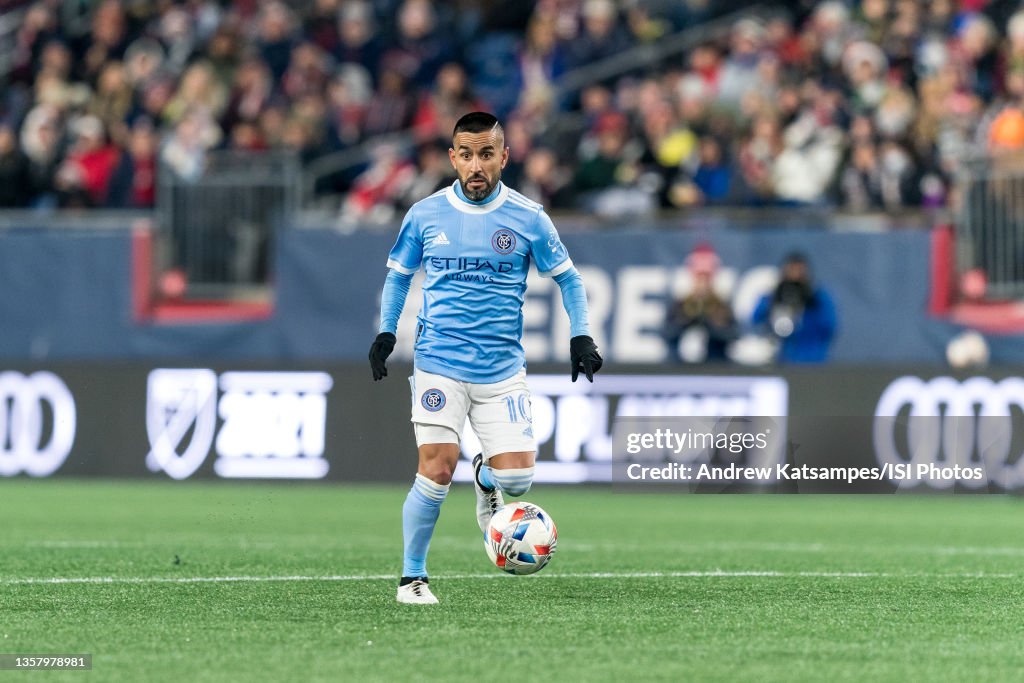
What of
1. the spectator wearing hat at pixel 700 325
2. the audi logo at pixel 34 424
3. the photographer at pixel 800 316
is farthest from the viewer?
the spectator wearing hat at pixel 700 325

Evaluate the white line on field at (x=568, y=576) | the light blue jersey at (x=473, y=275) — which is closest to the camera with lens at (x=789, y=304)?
the white line on field at (x=568, y=576)

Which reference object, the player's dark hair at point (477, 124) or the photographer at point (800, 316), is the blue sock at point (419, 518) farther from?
the photographer at point (800, 316)

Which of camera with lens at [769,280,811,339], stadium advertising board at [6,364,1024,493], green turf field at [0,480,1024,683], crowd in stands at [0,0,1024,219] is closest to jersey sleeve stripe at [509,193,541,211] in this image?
green turf field at [0,480,1024,683]

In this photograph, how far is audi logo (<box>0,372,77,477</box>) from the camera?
16.9 metres

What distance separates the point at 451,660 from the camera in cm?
663

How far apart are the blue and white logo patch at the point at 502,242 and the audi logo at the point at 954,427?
840cm

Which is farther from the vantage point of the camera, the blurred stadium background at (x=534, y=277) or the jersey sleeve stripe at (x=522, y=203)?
the blurred stadium background at (x=534, y=277)

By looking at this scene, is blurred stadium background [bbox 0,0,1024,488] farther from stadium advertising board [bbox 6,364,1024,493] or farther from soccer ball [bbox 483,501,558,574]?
soccer ball [bbox 483,501,558,574]

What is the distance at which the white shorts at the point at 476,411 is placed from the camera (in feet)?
27.4

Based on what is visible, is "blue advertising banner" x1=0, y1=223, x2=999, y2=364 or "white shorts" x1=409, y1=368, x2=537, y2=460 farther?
"blue advertising banner" x1=0, y1=223, x2=999, y2=364

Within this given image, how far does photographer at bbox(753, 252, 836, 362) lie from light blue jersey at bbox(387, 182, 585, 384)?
8.90m

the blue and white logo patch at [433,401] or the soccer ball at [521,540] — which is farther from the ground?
the blue and white logo patch at [433,401]

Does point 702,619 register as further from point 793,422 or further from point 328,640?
point 793,422

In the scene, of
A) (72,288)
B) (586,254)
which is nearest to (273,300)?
(72,288)
